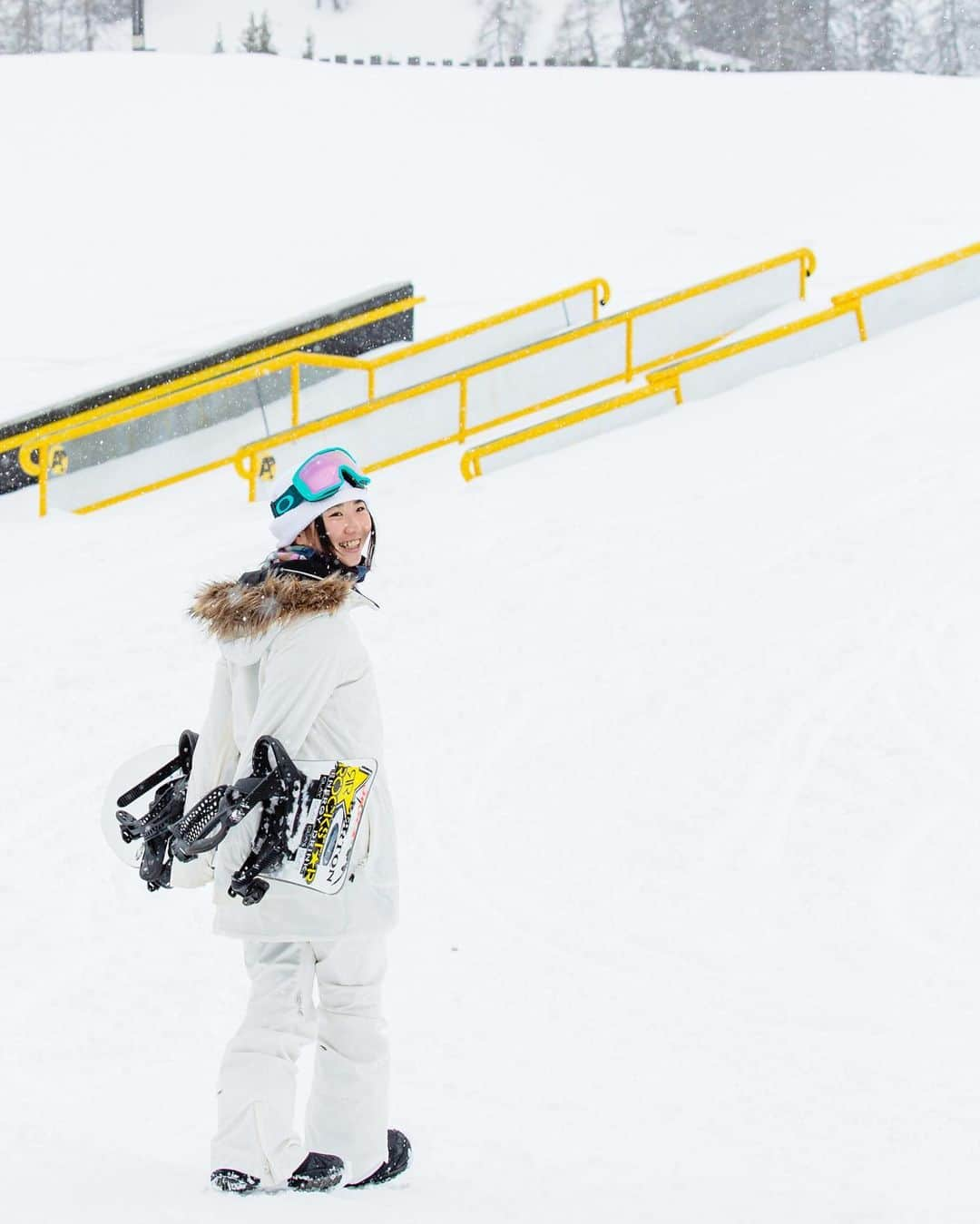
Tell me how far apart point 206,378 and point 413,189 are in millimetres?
8828

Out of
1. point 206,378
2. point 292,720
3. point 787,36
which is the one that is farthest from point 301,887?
point 787,36

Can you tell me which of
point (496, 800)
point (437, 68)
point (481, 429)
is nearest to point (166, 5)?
point (437, 68)

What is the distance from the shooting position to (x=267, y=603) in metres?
3.19

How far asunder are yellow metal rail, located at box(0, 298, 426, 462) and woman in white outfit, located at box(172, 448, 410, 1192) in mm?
7923

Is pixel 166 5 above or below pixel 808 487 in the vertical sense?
above

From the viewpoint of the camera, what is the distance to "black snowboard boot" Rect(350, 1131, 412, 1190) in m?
3.52

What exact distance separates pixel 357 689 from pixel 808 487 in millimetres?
6467

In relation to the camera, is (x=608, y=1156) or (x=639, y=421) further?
(x=639, y=421)

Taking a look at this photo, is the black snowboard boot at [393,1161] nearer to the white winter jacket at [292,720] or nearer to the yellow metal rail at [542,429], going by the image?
the white winter jacket at [292,720]

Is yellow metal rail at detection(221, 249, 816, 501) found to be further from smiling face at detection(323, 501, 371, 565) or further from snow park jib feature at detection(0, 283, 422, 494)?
smiling face at detection(323, 501, 371, 565)

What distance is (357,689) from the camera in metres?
3.29

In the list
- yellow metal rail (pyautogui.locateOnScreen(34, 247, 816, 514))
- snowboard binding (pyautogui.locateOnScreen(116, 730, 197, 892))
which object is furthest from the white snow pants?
yellow metal rail (pyautogui.locateOnScreen(34, 247, 816, 514))

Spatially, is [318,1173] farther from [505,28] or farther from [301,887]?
[505,28]

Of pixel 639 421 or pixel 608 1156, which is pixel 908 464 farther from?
pixel 608 1156
